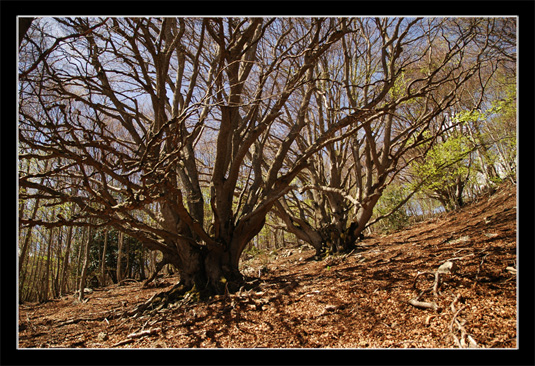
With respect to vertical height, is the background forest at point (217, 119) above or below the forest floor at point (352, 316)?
above

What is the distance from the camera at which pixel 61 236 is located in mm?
9984

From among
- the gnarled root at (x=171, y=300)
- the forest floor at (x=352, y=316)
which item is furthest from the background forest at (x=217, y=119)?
the forest floor at (x=352, y=316)

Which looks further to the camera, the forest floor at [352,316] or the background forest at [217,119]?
the background forest at [217,119]

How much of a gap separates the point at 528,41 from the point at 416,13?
0.84m

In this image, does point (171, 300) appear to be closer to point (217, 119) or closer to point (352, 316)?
point (352, 316)

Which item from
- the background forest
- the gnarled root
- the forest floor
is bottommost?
the gnarled root

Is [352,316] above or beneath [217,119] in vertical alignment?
beneath

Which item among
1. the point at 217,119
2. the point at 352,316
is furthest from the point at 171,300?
the point at 217,119

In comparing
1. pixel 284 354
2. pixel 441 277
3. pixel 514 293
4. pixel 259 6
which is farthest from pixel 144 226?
pixel 514 293

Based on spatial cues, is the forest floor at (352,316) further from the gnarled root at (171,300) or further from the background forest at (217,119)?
the background forest at (217,119)

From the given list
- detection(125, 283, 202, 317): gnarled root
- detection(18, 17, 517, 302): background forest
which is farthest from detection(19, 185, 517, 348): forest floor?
detection(18, 17, 517, 302): background forest

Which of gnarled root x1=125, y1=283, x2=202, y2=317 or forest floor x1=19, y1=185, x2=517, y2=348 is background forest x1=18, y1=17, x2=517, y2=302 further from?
forest floor x1=19, y1=185, x2=517, y2=348

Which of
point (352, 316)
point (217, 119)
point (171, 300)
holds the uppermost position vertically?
point (217, 119)

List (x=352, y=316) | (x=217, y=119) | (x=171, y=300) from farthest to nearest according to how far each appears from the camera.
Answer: (x=217, y=119)
(x=171, y=300)
(x=352, y=316)
